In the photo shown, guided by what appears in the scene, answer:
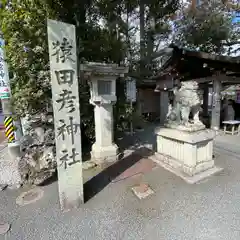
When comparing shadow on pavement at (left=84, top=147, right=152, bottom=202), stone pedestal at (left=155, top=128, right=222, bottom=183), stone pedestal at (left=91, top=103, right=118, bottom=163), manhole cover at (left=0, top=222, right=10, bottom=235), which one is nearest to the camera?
manhole cover at (left=0, top=222, right=10, bottom=235)

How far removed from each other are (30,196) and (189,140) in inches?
134

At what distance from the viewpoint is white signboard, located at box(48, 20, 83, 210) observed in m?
2.57

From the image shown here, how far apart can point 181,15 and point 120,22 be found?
7580 millimetres

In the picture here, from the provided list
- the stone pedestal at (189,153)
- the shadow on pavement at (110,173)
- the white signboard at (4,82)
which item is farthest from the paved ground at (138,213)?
the white signboard at (4,82)

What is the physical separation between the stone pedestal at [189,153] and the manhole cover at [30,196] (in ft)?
9.51

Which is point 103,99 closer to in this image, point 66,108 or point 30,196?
point 66,108

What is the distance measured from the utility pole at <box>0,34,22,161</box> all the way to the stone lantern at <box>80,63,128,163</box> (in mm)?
2304

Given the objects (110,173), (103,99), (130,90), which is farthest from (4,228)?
(130,90)

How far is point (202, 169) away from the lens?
3.88 metres

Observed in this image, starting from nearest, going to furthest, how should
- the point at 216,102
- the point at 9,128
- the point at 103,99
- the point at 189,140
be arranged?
the point at 189,140 → the point at 103,99 → the point at 9,128 → the point at 216,102

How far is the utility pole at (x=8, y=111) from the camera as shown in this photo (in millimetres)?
4848

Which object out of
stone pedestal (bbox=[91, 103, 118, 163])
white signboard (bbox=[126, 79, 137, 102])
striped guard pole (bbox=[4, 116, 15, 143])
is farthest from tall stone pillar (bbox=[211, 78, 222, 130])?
striped guard pole (bbox=[4, 116, 15, 143])

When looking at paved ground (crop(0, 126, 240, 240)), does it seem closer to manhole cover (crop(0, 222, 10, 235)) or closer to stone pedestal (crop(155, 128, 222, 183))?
manhole cover (crop(0, 222, 10, 235))

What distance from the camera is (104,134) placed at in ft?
15.8
